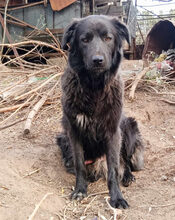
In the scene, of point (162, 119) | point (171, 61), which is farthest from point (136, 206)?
point (171, 61)

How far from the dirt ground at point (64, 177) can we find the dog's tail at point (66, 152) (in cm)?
9

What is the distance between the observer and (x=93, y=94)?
3215 millimetres

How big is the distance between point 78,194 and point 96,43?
1.58 meters

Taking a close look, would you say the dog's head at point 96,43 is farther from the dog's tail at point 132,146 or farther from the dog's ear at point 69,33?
the dog's tail at point 132,146

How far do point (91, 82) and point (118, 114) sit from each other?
462 millimetres

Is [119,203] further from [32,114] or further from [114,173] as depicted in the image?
[32,114]

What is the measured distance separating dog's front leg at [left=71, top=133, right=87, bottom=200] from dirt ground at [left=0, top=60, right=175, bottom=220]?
92 millimetres

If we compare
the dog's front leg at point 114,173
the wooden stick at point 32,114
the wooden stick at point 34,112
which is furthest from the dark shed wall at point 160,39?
the dog's front leg at point 114,173


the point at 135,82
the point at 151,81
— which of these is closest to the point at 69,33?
the point at 135,82

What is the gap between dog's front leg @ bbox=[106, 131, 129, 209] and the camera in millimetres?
2873

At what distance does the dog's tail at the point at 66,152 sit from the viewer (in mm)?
3756

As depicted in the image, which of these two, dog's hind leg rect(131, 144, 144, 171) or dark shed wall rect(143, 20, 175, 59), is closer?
dog's hind leg rect(131, 144, 144, 171)

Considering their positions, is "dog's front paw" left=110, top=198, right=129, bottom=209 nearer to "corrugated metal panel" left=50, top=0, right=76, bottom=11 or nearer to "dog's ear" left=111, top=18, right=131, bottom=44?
"dog's ear" left=111, top=18, right=131, bottom=44

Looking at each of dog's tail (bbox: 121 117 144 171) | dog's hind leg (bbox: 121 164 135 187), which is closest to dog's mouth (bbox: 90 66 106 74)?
dog's tail (bbox: 121 117 144 171)
